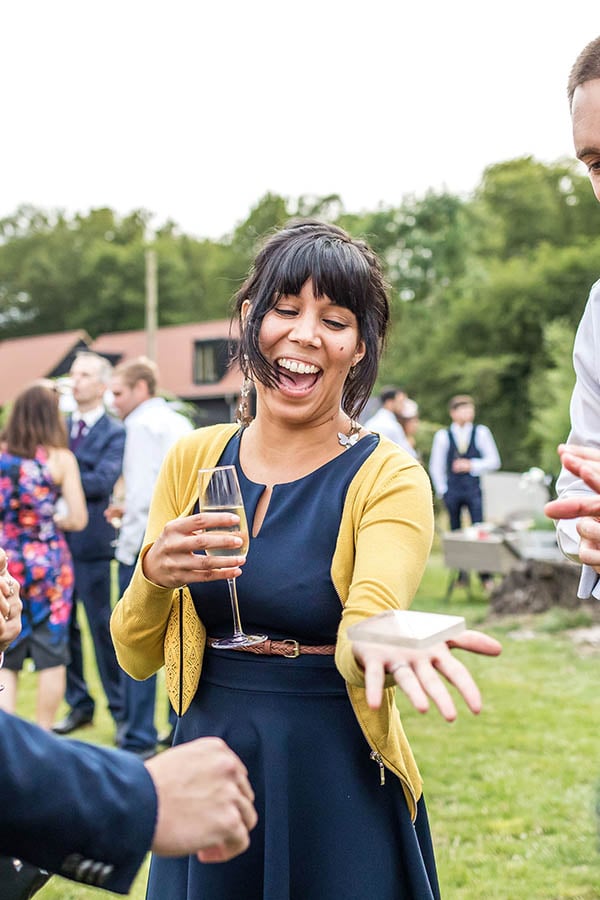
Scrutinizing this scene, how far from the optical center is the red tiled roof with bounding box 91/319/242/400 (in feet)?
139

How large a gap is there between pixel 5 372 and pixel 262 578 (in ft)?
161

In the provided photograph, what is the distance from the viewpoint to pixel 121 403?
688 centimetres

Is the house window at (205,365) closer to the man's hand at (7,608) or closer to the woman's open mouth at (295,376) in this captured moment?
the man's hand at (7,608)

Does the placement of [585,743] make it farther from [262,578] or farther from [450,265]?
[450,265]

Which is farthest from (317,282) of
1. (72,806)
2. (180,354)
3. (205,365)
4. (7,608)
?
(180,354)

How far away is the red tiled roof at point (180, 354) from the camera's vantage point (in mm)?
42312

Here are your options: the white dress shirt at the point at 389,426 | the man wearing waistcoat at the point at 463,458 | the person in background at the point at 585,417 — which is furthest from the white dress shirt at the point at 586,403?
Result: the man wearing waistcoat at the point at 463,458

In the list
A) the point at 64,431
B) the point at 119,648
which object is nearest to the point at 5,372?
the point at 64,431

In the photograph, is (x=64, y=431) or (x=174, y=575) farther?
(x=64, y=431)

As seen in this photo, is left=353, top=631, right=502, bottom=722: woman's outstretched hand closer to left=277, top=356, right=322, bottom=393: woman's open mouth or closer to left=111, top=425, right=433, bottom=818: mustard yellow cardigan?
left=111, top=425, right=433, bottom=818: mustard yellow cardigan

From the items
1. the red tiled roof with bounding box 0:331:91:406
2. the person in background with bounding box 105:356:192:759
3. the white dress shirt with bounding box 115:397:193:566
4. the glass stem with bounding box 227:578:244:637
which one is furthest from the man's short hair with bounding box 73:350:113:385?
the red tiled roof with bounding box 0:331:91:406

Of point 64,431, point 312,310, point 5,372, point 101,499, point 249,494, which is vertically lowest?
point 5,372

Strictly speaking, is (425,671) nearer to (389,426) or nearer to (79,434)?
(79,434)

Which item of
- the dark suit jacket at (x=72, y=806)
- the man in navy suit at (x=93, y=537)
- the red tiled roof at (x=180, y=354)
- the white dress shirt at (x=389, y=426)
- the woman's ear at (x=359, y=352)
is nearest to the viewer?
the dark suit jacket at (x=72, y=806)
